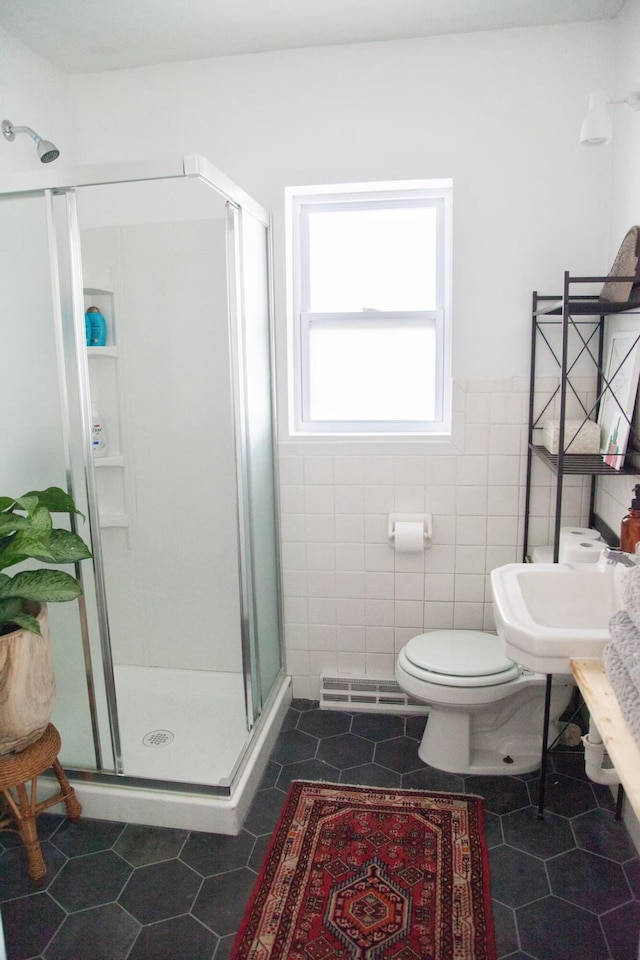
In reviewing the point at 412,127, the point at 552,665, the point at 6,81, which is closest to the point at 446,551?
the point at 552,665

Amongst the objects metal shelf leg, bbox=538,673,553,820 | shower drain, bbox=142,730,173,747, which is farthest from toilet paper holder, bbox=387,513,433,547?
shower drain, bbox=142,730,173,747

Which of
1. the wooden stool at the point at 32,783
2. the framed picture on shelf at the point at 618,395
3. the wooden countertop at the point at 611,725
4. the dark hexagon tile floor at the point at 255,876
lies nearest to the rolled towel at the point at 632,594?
the wooden countertop at the point at 611,725

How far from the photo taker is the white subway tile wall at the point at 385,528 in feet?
8.66

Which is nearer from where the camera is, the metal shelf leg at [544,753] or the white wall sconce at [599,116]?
the white wall sconce at [599,116]

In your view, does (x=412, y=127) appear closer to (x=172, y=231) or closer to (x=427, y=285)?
(x=427, y=285)

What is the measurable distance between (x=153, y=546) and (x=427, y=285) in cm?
163

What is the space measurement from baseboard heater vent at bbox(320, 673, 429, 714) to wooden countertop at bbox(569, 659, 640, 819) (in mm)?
1366

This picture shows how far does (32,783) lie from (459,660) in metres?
1.40

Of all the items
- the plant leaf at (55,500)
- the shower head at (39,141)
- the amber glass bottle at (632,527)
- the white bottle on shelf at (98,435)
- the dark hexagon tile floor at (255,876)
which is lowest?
the dark hexagon tile floor at (255,876)

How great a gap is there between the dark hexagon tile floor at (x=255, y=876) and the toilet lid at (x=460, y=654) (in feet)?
1.31

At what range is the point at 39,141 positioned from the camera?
7.24 feet

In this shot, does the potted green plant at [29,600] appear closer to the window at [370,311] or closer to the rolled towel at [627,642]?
the window at [370,311]

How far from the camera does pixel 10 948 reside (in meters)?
1.71

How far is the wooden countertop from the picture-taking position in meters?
1.11
